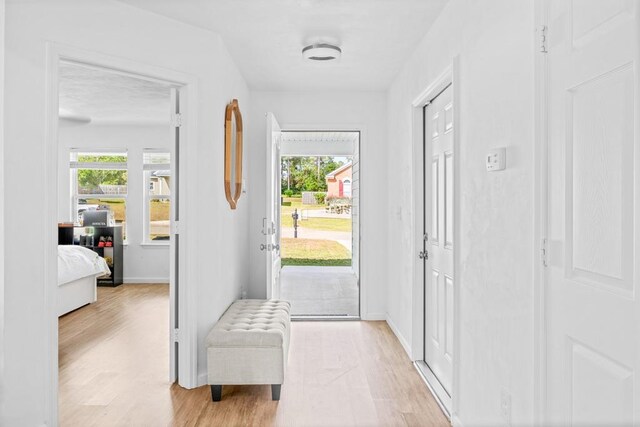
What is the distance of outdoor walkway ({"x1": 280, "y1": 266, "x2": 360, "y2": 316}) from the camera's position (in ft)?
17.7

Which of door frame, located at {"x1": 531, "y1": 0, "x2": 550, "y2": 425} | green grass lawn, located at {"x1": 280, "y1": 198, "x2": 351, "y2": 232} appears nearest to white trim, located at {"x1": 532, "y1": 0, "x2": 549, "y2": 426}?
door frame, located at {"x1": 531, "y1": 0, "x2": 550, "y2": 425}

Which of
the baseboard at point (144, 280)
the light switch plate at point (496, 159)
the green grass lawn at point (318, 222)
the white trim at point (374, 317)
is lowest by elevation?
the white trim at point (374, 317)

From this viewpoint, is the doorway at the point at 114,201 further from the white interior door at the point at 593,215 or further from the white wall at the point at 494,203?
the white interior door at the point at 593,215

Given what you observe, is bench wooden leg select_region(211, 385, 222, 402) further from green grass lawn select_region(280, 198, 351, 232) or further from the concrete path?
green grass lawn select_region(280, 198, 351, 232)

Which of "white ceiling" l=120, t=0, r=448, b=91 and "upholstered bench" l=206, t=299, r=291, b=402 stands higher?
"white ceiling" l=120, t=0, r=448, b=91

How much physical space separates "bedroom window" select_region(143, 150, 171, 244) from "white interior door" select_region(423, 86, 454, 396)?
16.3 feet

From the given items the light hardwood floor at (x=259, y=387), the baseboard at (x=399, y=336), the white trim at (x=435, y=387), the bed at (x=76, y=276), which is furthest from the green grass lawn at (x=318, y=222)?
the white trim at (x=435, y=387)

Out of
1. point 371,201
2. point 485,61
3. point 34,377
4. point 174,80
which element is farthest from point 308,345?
point 485,61

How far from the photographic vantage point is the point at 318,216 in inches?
471

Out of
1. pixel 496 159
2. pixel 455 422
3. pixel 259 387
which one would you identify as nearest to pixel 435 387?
pixel 455 422

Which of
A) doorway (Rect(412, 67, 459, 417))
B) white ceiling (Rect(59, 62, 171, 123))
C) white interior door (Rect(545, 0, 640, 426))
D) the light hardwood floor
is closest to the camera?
white interior door (Rect(545, 0, 640, 426))

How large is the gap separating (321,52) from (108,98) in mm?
3134

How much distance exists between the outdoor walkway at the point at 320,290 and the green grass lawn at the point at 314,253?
680mm

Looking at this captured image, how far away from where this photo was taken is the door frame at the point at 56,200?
7.68 ft
